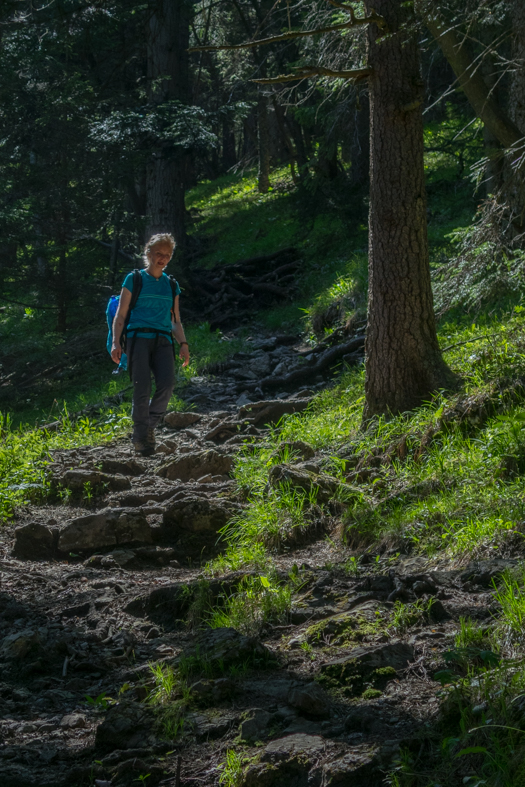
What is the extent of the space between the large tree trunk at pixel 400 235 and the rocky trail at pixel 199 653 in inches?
52.7

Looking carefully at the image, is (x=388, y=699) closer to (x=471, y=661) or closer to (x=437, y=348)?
(x=471, y=661)

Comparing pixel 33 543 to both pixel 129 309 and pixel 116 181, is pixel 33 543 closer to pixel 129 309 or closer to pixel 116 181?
pixel 129 309

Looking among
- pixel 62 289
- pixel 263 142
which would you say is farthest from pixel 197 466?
pixel 263 142

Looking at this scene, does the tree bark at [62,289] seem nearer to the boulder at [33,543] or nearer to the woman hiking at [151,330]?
the woman hiking at [151,330]

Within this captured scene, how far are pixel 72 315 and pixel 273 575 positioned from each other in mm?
11105

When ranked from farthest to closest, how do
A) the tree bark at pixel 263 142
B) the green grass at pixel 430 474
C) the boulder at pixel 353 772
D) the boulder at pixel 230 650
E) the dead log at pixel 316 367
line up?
the tree bark at pixel 263 142 → the dead log at pixel 316 367 → the green grass at pixel 430 474 → the boulder at pixel 230 650 → the boulder at pixel 353 772

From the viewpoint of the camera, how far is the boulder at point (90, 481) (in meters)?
6.85

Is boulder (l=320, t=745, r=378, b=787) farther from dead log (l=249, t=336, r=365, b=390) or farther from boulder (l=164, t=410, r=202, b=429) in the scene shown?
dead log (l=249, t=336, r=365, b=390)

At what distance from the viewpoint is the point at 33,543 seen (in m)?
5.64

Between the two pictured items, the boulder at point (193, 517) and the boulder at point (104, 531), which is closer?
the boulder at point (104, 531)

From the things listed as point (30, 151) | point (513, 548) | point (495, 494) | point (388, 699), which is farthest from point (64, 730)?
point (30, 151)

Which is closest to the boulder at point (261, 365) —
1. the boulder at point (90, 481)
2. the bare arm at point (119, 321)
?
the bare arm at point (119, 321)

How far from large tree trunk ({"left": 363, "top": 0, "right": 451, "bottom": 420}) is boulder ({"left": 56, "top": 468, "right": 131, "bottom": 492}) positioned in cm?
260

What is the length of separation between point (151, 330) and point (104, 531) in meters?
2.29
